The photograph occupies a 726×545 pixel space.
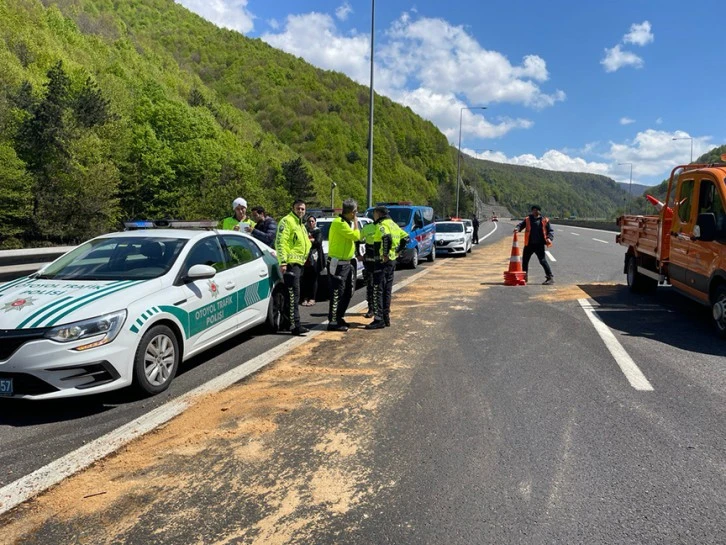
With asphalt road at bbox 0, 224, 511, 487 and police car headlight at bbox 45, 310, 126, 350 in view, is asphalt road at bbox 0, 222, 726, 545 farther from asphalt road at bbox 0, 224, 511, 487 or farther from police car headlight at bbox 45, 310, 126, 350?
police car headlight at bbox 45, 310, 126, 350

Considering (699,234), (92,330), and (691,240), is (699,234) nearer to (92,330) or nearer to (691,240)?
(691,240)

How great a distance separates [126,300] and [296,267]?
287 cm

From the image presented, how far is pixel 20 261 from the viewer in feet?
31.0

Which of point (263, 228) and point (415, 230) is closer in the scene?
point (263, 228)

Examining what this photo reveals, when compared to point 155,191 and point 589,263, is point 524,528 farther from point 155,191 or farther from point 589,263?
point 155,191

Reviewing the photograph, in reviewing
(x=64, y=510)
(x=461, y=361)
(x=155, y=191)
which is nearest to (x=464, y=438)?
(x=461, y=361)

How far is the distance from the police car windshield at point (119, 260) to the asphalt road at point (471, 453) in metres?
1.15

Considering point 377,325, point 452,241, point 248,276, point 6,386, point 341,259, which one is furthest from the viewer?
point 452,241

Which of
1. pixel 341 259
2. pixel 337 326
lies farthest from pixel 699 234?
pixel 337 326

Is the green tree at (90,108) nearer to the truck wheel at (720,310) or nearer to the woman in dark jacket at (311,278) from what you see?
the woman in dark jacket at (311,278)

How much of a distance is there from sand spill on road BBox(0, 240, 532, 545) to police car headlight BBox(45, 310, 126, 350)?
0.87 meters

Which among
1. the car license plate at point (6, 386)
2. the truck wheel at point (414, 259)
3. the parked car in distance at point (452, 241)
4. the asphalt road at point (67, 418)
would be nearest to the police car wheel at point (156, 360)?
the asphalt road at point (67, 418)

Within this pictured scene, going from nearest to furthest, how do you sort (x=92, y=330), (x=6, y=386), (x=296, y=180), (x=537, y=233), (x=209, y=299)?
(x=6, y=386)
(x=92, y=330)
(x=209, y=299)
(x=537, y=233)
(x=296, y=180)

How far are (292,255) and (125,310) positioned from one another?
289 centimetres
